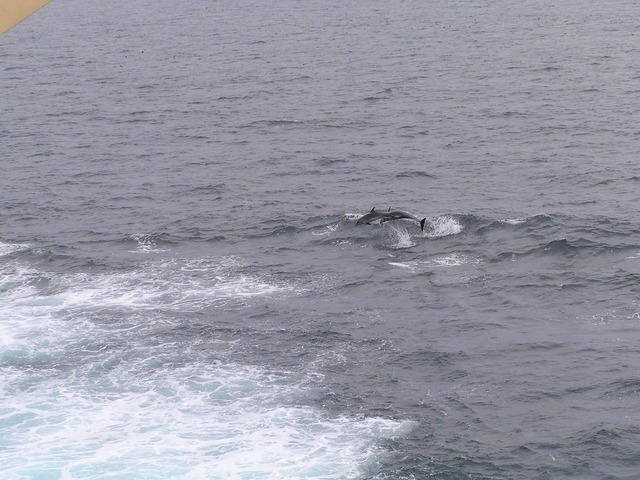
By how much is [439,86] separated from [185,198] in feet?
146

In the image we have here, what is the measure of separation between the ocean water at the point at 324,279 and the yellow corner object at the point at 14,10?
3018 cm

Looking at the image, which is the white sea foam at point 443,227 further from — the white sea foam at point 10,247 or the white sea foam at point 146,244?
the white sea foam at point 10,247

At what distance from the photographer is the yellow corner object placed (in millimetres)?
10797

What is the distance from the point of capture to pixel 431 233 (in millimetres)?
63031

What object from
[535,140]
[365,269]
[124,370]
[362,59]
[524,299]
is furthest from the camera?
[362,59]

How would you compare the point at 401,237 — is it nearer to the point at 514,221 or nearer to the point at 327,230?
the point at 327,230

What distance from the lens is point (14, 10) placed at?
1093 centimetres

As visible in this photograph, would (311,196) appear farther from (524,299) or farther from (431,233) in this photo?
(524,299)

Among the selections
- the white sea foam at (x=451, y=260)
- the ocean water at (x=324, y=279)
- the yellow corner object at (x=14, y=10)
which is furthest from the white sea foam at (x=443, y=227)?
the yellow corner object at (x=14, y=10)

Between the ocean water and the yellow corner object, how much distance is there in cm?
3018

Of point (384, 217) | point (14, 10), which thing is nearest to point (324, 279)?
point (384, 217)

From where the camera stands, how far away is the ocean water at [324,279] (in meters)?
41.7

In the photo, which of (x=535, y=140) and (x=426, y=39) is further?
(x=426, y=39)

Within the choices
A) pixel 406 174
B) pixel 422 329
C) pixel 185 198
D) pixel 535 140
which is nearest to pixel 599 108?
pixel 535 140
